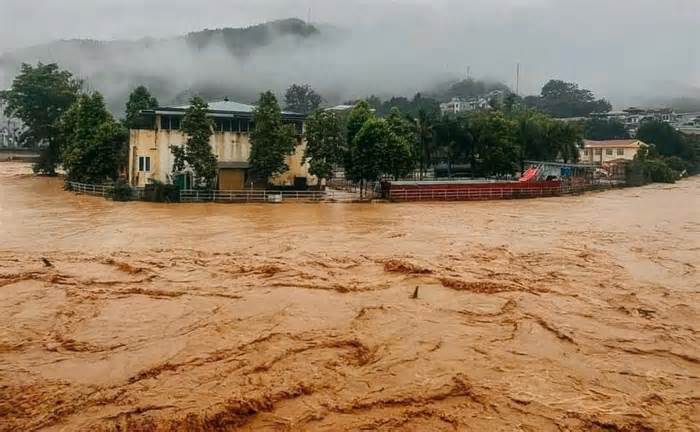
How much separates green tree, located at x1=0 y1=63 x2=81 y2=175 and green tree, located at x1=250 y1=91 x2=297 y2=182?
2583cm

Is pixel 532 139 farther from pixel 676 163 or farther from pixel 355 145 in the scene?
→ pixel 676 163

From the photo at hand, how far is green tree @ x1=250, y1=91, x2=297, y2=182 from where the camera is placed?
34.1m

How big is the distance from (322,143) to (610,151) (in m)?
55.5

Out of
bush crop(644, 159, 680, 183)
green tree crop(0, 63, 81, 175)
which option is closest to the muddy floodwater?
green tree crop(0, 63, 81, 175)

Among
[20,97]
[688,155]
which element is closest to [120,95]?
[20,97]

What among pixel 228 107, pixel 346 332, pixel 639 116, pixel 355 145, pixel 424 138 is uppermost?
pixel 639 116

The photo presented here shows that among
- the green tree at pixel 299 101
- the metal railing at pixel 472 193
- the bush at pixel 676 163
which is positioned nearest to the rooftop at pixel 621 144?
the bush at pixel 676 163

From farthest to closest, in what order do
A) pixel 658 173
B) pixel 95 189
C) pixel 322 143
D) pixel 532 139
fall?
1. pixel 658 173
2. pixel 532 139
3. pixel 95 189
4. pixel 322 143

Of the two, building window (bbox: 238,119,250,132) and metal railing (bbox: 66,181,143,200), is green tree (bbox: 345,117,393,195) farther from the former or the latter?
metal railing (bbox: 66,181,143,200)

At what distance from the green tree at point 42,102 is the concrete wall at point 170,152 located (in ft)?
65.3

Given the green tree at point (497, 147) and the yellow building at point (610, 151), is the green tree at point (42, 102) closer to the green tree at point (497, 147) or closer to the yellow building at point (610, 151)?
the green tree at point (497, 147)

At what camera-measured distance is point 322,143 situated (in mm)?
35281

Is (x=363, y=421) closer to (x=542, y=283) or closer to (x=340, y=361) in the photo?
(x=340, y=361)

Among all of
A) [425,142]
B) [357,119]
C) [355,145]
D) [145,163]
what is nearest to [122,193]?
[145,163]
